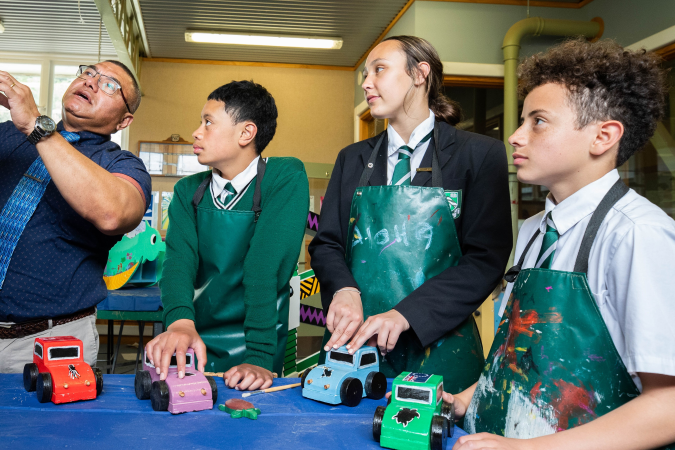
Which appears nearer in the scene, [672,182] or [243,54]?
[672,182]

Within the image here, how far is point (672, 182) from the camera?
454cm

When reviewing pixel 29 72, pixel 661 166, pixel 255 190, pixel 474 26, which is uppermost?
pixel 29 72

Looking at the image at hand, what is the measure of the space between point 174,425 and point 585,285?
78 cm

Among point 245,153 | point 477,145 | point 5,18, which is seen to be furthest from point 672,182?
point 5,18

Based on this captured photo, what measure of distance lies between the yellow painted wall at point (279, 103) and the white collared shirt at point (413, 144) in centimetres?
669

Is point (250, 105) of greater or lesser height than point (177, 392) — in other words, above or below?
above

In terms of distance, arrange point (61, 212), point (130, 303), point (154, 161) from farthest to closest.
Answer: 1. point (154, 161)
2. point (130, 303)
3. point (61, 212)

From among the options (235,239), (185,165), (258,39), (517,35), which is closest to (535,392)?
(235,239)

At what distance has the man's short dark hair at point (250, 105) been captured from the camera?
189 cm

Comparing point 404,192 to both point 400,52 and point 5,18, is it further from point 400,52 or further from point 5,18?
point 5,18

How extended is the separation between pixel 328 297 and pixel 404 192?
1.21ft

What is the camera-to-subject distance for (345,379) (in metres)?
1.11

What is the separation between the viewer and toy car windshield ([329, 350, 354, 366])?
3.86 ft

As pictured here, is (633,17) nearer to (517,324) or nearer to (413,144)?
(413,144)
